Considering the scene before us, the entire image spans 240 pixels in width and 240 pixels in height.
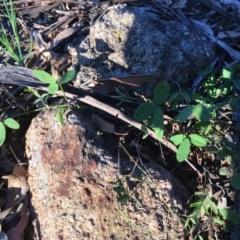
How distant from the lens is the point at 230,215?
6.26 feet

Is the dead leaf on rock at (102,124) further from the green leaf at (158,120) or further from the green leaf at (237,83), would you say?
the green leaf at (237,83)

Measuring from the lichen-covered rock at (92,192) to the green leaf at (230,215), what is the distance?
186mm

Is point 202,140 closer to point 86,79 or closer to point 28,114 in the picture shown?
point 86,79

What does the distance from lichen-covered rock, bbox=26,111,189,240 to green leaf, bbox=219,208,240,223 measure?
19 cm

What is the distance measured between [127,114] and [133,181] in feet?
1.18

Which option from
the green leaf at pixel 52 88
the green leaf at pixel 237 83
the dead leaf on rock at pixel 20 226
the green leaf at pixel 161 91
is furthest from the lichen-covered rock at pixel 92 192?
the green leaf at pixel 237 83

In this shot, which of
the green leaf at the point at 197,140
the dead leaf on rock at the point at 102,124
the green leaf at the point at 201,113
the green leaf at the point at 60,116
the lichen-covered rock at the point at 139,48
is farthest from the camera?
the lichen-covered rock at the point at 139,48

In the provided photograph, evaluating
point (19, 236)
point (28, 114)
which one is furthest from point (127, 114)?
point (19, 236)

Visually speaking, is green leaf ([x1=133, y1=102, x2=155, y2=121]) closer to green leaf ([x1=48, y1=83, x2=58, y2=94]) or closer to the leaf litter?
the leaf litter

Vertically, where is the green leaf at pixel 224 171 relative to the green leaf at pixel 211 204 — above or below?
above

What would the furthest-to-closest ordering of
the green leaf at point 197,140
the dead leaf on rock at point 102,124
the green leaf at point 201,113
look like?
the dead leaf on rock at point 102,124, the green leaf at point 197,140, the green leaf at point 201,113

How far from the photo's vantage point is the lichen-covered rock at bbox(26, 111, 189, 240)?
6.37 feet

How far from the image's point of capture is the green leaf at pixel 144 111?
1.94 m

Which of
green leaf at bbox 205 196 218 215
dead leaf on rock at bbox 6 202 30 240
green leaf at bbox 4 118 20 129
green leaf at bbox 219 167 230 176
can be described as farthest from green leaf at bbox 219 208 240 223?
green leaf at bbox 4 118 20 129
